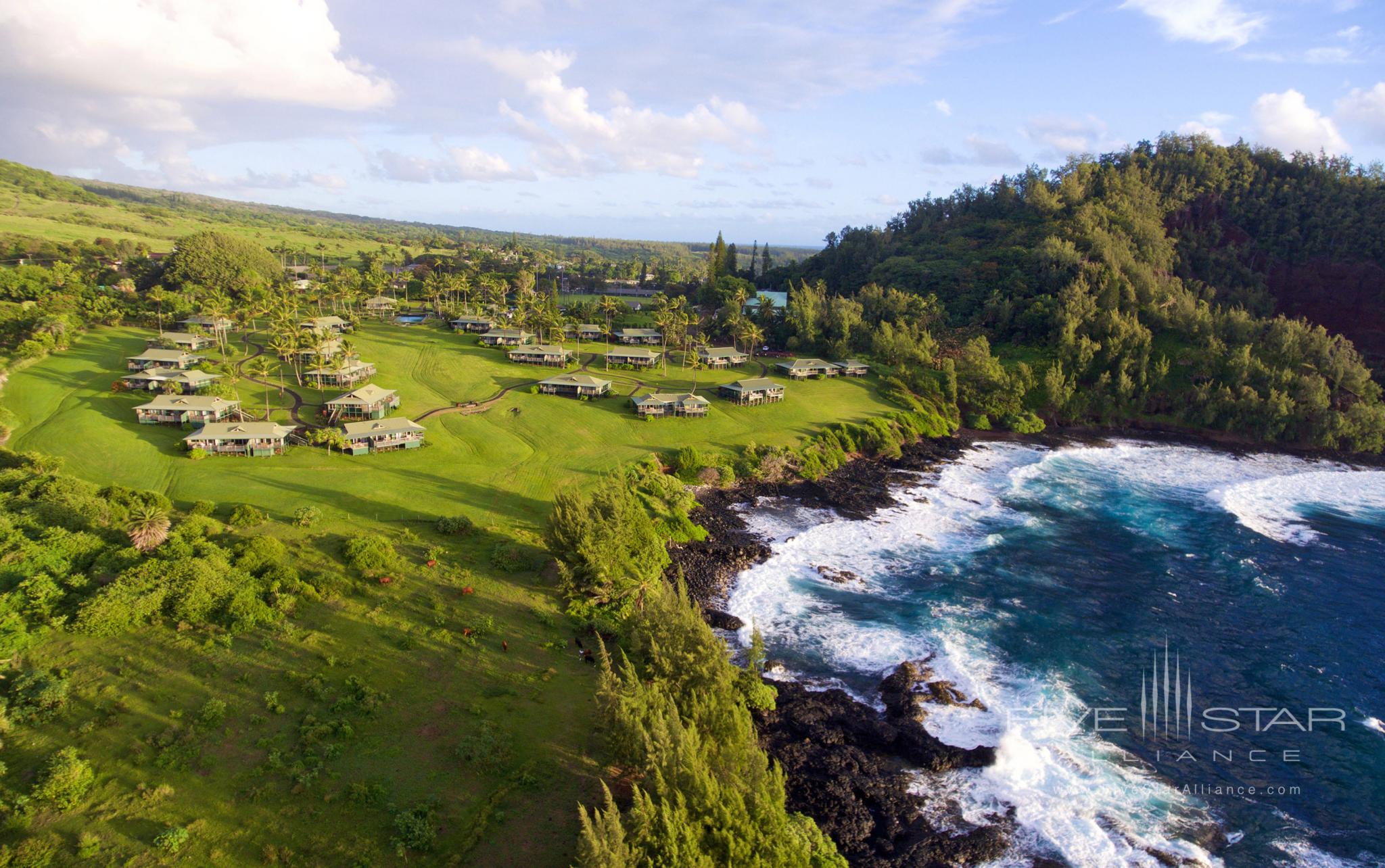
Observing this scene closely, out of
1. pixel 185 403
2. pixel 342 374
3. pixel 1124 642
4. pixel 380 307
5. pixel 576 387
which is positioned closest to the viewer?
pixel 1124 642

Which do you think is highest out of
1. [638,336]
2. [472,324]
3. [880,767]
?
[638,336]

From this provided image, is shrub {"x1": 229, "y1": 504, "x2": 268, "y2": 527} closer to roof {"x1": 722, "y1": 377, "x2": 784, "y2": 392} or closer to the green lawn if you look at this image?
the green lawn

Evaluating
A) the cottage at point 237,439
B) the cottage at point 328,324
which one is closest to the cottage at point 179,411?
the cottage at point 237,439

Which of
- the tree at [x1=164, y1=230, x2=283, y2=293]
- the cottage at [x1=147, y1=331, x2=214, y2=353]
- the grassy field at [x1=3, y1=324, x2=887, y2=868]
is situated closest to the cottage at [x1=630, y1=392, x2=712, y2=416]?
the grassy field at [x1=3, y1=324, x2=887, y2=868]

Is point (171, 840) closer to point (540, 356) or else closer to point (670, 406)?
point (670, 406)

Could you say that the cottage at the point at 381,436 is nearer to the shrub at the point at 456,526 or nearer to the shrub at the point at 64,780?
the shrub at the point at 456,526

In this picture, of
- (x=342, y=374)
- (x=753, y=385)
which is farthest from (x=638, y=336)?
(x=342, y=374)
